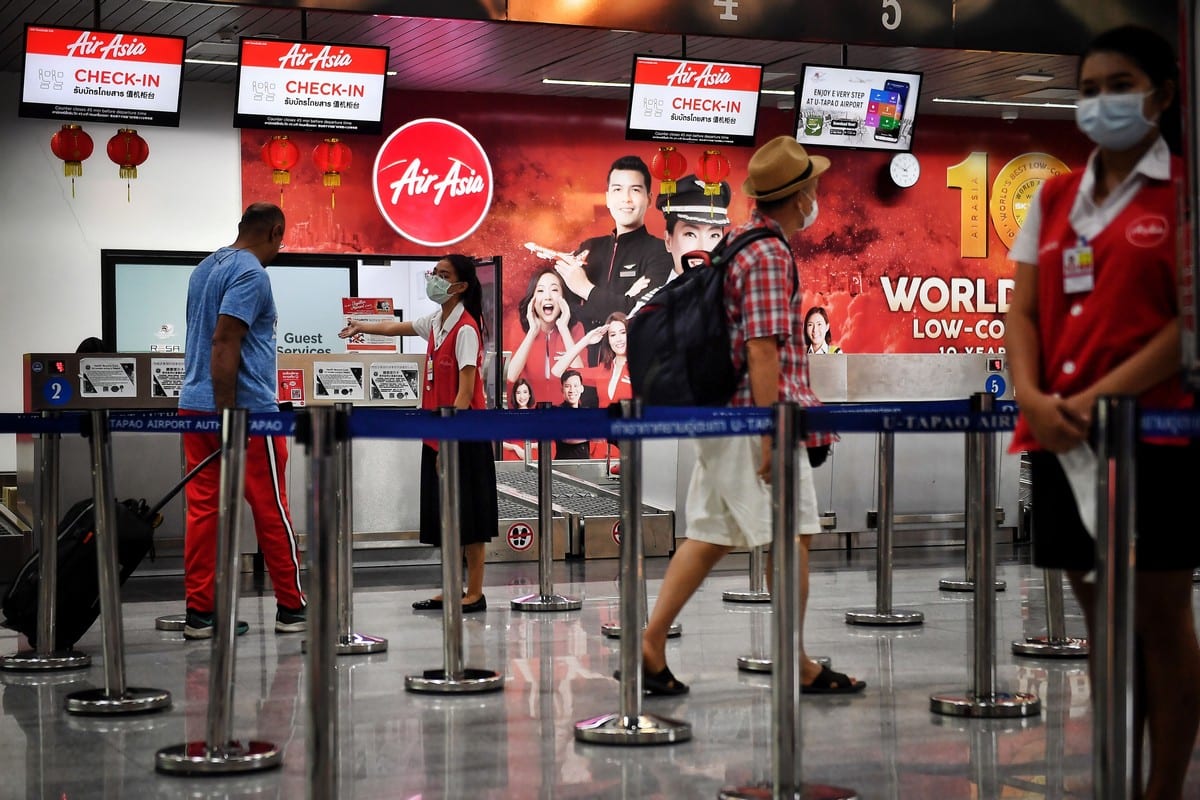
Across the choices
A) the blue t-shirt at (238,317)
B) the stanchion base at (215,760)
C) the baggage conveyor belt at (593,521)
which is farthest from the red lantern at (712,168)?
the stanchion base at (215,760)

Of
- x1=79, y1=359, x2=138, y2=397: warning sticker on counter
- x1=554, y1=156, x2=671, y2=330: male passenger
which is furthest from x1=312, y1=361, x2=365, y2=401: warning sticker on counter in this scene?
x1=554, y1=156, x2=671, y2=330: male passenger

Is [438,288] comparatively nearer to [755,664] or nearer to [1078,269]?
[755,664]

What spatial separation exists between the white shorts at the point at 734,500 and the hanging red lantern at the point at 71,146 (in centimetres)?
741

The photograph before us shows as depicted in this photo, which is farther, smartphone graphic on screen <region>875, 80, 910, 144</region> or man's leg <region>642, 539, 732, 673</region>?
smartphone graphic on screen <region>875, 80, 910, 144</region>

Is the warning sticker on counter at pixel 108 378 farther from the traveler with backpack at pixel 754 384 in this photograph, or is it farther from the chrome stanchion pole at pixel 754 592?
the traveler with backpack at pixel 754 384

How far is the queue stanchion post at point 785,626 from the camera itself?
311 centimetres

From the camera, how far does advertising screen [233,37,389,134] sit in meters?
9.42

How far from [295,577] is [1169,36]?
7289mm

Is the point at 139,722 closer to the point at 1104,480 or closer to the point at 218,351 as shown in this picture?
the point at 218,351

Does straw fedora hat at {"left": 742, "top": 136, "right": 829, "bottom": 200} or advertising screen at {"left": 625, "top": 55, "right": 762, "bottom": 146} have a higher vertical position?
advertising screen at {"left": 625, "top": 55, "right": 762, "bottom": 146}

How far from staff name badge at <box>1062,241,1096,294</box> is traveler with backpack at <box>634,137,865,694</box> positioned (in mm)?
1453

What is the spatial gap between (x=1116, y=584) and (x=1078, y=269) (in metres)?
0.59

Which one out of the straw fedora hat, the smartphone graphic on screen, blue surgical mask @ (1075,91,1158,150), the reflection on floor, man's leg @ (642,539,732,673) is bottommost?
the reflection on floor

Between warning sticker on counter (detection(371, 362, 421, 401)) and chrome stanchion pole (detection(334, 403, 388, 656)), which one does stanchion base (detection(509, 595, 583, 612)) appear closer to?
chrome stanchion pole (detection(334, 403, 388, 656))
